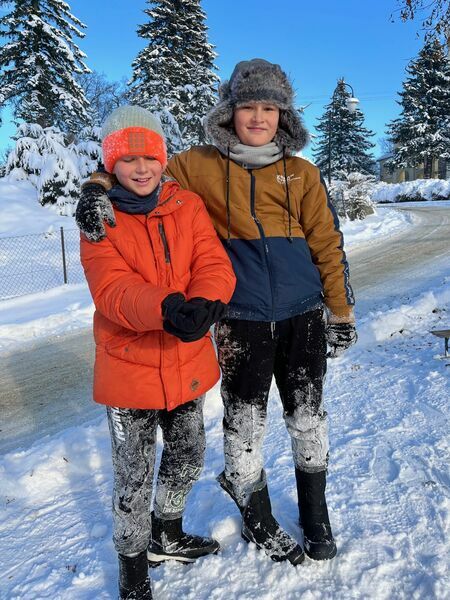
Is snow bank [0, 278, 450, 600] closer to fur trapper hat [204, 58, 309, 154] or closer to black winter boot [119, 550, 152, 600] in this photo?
black winter boot [119, 550, 152, 600]

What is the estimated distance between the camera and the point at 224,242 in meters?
2.11

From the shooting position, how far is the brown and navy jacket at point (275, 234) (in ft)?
6.67

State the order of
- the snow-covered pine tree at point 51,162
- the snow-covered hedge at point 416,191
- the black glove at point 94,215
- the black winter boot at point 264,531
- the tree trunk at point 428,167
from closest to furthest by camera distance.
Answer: the black glove at point 94,215, the black winter boot at point 264,531, the snow-covered pine tree at point 51,162, the snow-covered hedge at point 416,191, the tree trunk at point 428,167

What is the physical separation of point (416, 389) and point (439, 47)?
5.42 metres

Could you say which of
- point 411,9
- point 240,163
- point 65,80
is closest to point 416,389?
point 240,163

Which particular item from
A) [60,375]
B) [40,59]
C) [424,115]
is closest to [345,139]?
[424,115]

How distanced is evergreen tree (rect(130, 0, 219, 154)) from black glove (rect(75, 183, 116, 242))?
2030 centimetres

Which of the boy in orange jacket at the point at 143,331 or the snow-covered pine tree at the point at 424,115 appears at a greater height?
the snow-covered pine tree at the point at 424,115

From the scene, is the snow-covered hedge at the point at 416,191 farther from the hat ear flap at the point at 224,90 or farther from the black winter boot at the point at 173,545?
the black winter boot at the point at 173,545

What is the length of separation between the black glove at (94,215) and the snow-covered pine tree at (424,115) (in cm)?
4238

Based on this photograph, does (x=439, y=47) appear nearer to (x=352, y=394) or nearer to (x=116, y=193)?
(x=352, y=394)

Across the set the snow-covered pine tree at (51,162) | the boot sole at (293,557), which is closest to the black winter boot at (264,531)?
the boot sole at (293,557)

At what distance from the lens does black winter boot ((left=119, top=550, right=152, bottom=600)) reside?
190 cm

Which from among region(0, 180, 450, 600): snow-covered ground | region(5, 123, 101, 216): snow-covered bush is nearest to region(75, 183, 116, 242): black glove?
region(0, 180, 450, 600): snow-covered ground
